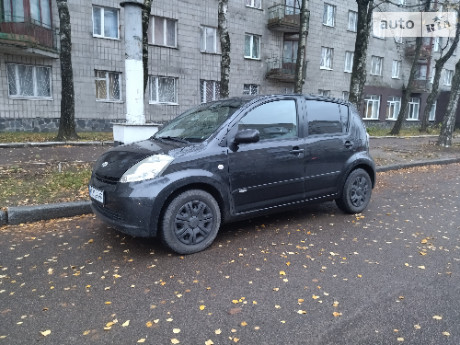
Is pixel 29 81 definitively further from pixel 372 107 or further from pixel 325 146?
pixel 372 107

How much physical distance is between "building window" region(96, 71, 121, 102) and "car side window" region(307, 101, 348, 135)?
597 inches

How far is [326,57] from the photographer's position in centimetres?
2655

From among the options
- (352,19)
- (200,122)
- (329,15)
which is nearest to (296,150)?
(200,122)

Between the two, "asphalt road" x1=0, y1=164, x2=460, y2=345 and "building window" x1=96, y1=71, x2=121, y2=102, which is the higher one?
"building window" x1=96, y1=71, x2=121, y2=102

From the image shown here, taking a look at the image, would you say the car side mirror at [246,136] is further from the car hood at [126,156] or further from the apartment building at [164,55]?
the apartment building at [164,55]

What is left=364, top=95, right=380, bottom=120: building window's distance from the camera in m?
30.3

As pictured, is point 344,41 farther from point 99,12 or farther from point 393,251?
point 393,251

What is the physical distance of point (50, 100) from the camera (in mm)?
16797

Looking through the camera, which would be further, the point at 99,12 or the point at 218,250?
the point at 99,12

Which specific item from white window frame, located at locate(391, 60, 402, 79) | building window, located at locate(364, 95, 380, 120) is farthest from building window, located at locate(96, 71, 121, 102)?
white window frame, located at locate(391, 60, 402, 79)

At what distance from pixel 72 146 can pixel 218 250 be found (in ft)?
28.3

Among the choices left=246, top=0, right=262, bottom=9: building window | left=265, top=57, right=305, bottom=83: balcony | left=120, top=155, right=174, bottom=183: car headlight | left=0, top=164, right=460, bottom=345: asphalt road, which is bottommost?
left=0, top=164, right=460, bottom=345: asphalt road

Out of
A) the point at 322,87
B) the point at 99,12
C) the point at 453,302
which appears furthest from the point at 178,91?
the point at 453,302

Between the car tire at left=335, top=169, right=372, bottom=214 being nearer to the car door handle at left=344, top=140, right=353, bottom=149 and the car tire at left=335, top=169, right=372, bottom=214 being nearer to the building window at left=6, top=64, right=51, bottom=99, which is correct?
the car door handle at left=344, top=140, right=353, bottom=149
